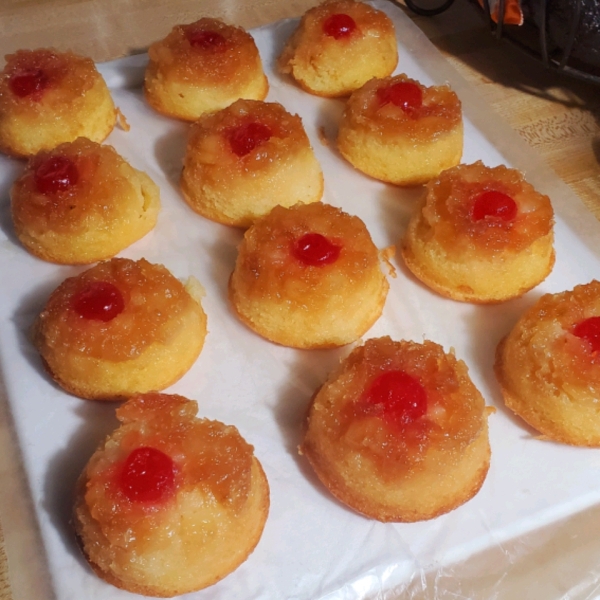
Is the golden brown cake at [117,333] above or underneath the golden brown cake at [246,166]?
underneath

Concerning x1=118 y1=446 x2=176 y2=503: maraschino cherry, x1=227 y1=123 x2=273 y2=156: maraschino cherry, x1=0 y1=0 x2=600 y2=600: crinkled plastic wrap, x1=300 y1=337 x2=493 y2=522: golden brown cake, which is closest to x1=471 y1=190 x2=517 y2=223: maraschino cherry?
x1=0 y1=0 x2=600 y2=600: crinkled plastic wrap

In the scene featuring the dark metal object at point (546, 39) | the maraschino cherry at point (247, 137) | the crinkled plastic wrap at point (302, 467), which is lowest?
the crinkled plastic wrap at point (302, 467)

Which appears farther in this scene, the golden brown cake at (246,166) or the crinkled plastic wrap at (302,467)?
the golden brown cake at (246,166)

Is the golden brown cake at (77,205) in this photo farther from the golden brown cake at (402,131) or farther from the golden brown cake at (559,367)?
the golden brown cake at (559,367)

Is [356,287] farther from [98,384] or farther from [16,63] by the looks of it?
[16,63]

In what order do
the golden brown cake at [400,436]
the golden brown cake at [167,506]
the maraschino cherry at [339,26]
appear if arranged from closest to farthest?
the golden brown cake at [167,506]
the golden brown cake at [400,436]
the maraschino cherry at [339,26]

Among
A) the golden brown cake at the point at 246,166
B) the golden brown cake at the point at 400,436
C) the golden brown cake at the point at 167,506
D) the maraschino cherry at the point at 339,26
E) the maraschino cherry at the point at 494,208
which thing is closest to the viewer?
the golden brown cake at the point at 167,506

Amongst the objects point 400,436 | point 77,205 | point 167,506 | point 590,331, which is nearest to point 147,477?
point 167,506

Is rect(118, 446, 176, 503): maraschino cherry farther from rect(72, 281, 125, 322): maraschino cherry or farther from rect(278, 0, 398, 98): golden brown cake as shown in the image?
rect(278, 0, 398, 98): golden brown cake

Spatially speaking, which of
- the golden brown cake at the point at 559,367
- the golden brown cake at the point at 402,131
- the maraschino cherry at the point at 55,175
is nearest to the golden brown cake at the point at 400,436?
the golden brown cake at the point at 559,367
